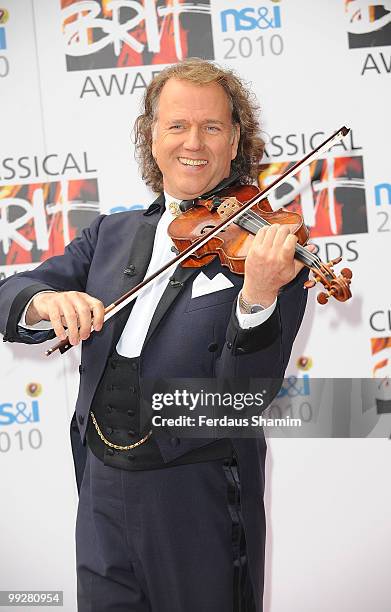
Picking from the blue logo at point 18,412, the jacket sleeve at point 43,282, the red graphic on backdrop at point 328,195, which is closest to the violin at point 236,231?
the jacket sleeve at point 43,282

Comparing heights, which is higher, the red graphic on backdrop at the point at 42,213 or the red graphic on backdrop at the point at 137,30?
the red graphic on backdrop at the point at 137,30

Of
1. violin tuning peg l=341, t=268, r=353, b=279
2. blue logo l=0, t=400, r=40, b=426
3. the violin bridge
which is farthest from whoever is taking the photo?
blue logo l=0, t=400, r=40, b=426

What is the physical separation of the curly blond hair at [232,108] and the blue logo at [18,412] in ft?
3.72

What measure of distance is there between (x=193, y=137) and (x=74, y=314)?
0.55 metres

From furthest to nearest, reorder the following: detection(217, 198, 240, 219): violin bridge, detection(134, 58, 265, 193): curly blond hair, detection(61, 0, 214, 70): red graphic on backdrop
Result: 1. detection(61, 0, 214, 70): red graphic on backdrop
2. detection(134, 58, 265, 193): curly blond hair
3. detection(217, 198, 240, 219): violin bridge

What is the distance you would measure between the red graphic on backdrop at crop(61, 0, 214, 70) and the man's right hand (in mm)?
1537

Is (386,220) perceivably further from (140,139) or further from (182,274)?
(182,274)

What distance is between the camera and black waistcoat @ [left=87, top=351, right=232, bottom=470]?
170 cm

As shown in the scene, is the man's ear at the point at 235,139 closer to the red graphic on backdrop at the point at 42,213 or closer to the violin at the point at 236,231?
the violin at the point at 236,231

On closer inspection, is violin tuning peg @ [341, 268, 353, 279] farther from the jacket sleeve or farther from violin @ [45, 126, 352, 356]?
the jacket sleeve

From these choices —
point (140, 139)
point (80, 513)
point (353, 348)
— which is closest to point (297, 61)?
point (140, 139)

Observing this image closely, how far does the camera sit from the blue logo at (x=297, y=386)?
295 cm

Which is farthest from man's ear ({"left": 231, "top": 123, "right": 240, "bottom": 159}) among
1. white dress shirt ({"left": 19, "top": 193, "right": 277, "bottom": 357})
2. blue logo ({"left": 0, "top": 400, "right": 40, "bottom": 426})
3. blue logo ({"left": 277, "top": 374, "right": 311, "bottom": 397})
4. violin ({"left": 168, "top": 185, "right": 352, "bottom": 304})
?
blue logo ({"left": 0, "top": 400, "right": 40, "bottom": 426})

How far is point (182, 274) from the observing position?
1.76 m
